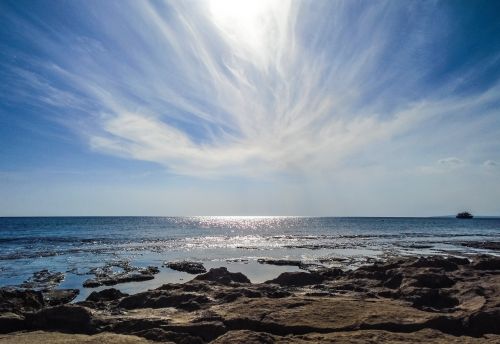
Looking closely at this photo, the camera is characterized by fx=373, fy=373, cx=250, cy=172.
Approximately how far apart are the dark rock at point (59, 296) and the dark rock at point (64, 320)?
31.5ft

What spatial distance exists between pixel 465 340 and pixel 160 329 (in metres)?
8.67

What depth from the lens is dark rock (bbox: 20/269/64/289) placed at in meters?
27.4

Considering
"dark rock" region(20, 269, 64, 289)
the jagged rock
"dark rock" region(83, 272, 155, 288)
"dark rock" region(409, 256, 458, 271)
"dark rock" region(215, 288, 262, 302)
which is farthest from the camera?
"dark rock" region(83, 272, 155, 288)

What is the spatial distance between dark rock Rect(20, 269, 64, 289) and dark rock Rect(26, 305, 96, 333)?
1612 cm

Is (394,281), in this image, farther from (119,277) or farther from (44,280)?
(44,280)

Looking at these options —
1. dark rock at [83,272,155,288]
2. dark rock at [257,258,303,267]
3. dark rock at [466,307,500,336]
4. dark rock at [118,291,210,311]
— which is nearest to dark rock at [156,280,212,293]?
dark rock at [118,291,210,311]

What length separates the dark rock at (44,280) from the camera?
2737 cm

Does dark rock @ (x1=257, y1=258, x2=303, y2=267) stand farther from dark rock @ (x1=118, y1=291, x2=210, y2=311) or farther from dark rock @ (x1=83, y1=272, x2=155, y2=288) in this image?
dark rock @ (x1=118, y1=291, x2=210, y2=311)

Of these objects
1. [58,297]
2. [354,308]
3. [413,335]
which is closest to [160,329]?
[354,308]

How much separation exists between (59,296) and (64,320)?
11914 mm

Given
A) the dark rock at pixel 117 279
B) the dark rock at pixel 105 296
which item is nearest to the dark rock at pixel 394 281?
the dark rock at pixel 105 296

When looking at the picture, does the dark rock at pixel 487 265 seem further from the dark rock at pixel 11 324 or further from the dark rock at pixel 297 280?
the dark rock at pixel 11 324

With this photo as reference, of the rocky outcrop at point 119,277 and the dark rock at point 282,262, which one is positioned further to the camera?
the dark rock at point 282,262

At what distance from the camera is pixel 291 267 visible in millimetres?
37094
